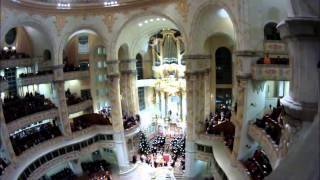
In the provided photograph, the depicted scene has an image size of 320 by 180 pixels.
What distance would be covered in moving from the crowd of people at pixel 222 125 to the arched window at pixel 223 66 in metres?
2.91

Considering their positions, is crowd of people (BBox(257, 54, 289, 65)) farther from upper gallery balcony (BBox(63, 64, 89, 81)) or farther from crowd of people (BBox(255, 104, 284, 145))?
upper gallery balcony (BBox(63, 64, 89, 81))

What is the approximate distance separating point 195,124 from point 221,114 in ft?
12.1

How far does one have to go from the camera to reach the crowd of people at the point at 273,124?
17.1m

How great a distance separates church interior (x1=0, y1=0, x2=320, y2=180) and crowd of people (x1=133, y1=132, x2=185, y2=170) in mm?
110

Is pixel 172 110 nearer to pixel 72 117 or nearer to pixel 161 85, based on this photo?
pixel 161 85

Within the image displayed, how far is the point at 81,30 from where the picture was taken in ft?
103

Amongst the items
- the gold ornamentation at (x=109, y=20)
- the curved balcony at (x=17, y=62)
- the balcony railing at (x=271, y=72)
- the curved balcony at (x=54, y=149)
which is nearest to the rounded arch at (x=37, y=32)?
the curved balcony at (x=17, y=62)

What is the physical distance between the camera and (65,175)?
30156 millimetres

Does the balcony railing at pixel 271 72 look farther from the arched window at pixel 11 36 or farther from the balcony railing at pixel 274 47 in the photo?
the arched window at pixel 11 36

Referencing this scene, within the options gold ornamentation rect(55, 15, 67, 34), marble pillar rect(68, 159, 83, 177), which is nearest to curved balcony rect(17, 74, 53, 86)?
gold ornamentation rect(55, 15, 67, 34)

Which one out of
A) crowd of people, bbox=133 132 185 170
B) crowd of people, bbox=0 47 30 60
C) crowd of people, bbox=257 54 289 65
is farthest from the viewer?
crowd of people, bbox=133 132 185 170

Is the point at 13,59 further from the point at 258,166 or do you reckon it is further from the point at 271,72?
the point at 258,166

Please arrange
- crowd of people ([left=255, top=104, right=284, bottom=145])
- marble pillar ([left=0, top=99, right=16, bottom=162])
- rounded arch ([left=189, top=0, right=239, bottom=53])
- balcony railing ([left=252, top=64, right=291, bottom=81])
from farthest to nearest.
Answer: rounded arch ([left=189, top=0, right=239, bottom=53]) < marble pillar ([left=0, top=99, right=16, bottom=162]) < balcony railing ([left=252, top=64, right=291, bottom=81]) < crowd of people ([left=255, top=104, right=284, bottom=145])

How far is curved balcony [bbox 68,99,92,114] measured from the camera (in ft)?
105
